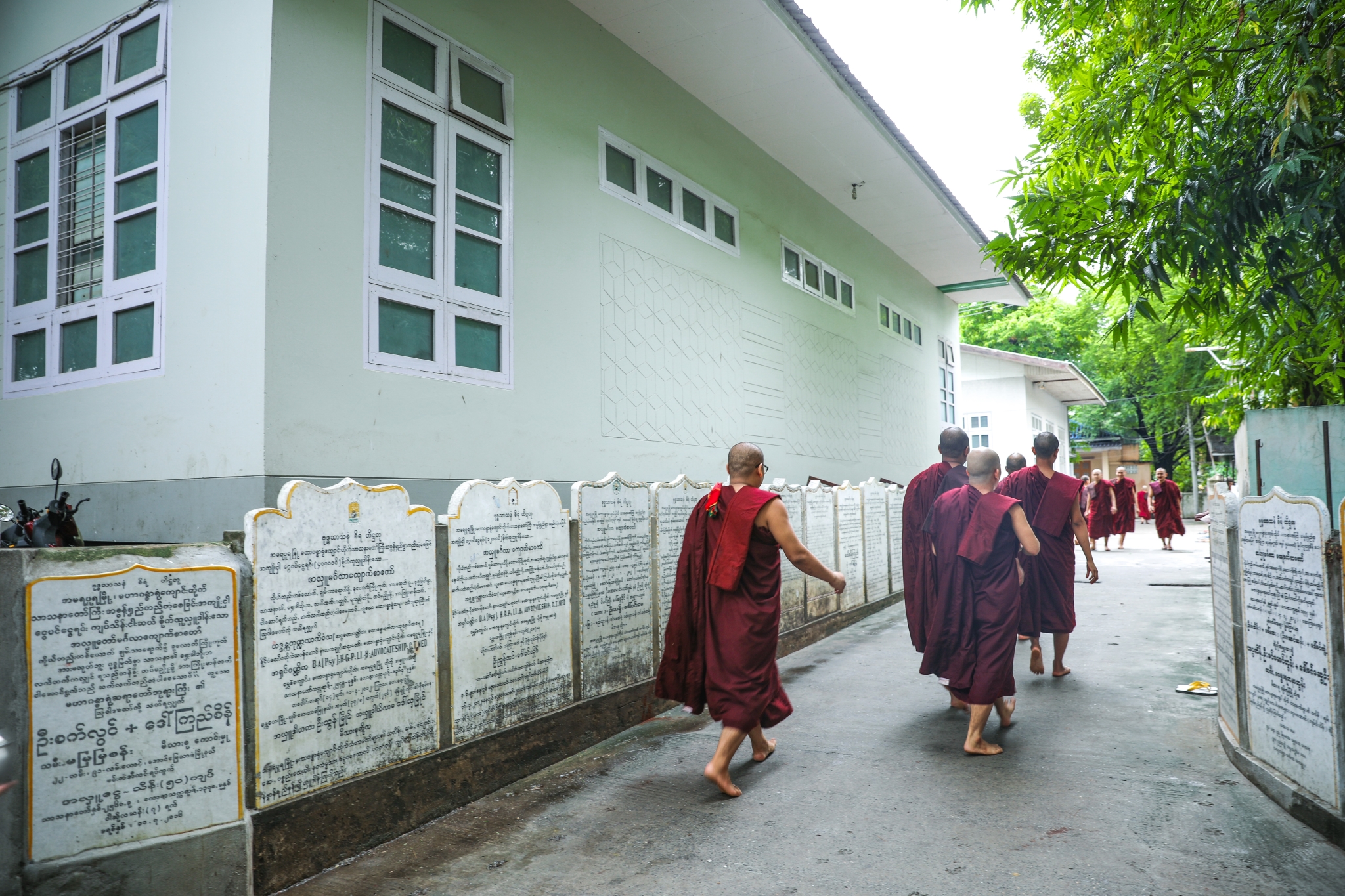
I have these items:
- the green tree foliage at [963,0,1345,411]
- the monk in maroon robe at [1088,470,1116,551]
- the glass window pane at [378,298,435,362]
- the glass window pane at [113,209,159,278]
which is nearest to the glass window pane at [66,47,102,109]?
the glass window pane at [113,209,159,278]

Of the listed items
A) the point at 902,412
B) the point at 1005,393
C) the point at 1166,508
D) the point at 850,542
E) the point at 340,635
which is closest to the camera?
the point at 340,635

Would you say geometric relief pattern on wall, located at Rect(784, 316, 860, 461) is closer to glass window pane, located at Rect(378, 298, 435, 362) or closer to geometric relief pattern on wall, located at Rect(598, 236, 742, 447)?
geometric relief pattern on wall, located at Rect(598, 236, 742, 447)

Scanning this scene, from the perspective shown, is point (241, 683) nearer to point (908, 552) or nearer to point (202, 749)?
point (202, 749)

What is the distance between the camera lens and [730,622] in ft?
14.6

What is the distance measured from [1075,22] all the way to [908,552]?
4.23 metres

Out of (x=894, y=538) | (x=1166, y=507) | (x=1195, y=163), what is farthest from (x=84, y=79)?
(x=1166, y=507)

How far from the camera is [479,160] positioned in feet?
21.0

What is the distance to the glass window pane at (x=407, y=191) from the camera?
5645mm

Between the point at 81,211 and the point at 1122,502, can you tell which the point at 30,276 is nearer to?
the point at 81,211

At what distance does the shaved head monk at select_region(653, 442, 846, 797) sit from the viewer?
4.39m

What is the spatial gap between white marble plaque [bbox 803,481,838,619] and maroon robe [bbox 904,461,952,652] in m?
1.96

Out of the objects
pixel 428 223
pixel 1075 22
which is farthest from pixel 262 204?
pixel 1075 22

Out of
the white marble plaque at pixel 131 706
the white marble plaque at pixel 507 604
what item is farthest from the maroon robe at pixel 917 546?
the white marble plaque at pixel 131 706

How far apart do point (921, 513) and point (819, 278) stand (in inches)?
272
